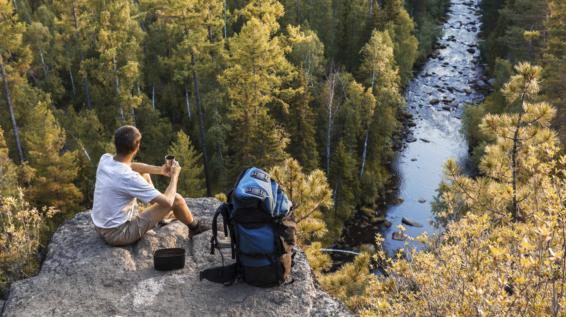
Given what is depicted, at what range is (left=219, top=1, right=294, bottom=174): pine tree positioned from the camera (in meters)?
22.7

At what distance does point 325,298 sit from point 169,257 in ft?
6.41

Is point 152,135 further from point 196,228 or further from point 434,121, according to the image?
point 196,228

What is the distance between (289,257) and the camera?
5.73 meters

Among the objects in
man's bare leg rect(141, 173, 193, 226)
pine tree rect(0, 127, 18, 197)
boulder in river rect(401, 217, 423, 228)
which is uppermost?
man's bare leg rect(141, 173, 193, 226)

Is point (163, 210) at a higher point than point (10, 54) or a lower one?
higher

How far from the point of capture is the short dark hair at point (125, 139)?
6.06 metres

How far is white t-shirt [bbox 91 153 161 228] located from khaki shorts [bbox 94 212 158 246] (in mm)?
65

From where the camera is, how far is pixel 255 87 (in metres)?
23.4

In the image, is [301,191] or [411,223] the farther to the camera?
[411,223]

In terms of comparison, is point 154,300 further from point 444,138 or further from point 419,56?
point 419,56

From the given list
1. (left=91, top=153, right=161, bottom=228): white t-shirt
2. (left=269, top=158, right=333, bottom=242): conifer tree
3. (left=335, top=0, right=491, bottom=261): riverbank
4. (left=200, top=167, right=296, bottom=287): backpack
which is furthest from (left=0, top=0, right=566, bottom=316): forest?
(left=91, top=153, right=161, bottom=228): white t-shirt

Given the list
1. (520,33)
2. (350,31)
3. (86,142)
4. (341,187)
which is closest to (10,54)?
(86,142)

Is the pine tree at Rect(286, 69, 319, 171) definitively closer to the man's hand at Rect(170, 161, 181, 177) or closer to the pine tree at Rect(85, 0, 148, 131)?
the pine tree at Rect(85, 0, 148, 131)

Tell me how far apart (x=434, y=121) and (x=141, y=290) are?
3465 cm
